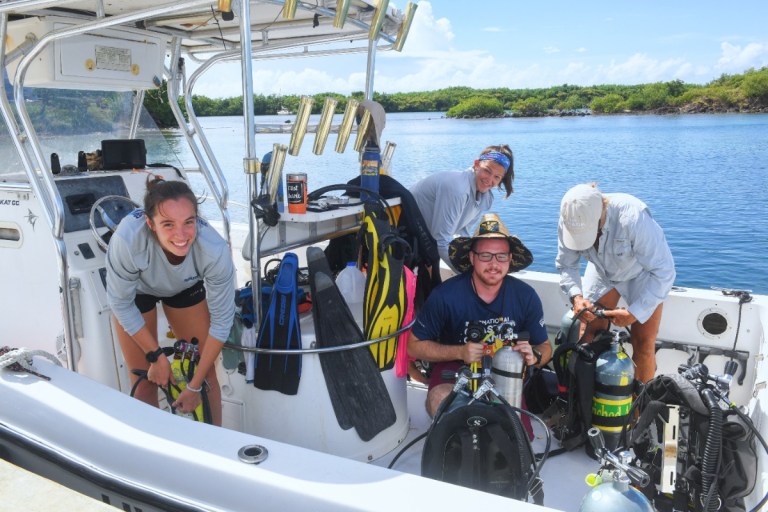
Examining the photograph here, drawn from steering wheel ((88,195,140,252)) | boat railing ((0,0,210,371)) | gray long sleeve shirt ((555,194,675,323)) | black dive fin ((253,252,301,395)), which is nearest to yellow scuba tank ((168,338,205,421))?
black dive fin ((253,252,301,395))

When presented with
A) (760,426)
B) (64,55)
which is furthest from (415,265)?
(64,55)

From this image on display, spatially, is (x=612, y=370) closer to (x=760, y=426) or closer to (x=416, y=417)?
(x=760, y=426)

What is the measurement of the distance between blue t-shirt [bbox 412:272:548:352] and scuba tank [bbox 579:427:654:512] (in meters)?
1.00

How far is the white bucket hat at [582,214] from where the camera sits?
2781mm

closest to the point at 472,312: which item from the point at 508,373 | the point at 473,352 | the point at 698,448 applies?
the point at 473,352

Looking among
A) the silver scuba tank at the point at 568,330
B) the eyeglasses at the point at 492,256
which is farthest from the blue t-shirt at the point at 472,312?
the silver scuba tank at the point at 568,330

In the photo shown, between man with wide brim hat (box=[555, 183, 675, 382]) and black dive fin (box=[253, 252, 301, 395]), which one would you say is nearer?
black dive fin (box=[253, 252, 301, 395])

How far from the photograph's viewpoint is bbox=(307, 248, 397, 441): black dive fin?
7.77 feet

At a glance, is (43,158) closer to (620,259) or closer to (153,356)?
(153,356)

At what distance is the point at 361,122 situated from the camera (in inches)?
122

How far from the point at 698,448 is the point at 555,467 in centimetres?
61

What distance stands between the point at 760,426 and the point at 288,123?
2.16 meters

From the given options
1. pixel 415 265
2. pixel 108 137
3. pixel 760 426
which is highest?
pixel 108 137

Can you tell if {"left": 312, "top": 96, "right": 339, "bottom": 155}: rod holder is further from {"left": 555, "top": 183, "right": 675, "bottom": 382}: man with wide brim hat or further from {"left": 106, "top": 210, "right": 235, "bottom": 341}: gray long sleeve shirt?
{"left": 555, "top": 183, "right": 675, "bottom": 382}: man with wide brim hat
